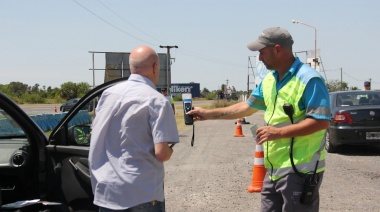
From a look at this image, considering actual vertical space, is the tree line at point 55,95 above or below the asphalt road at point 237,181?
above

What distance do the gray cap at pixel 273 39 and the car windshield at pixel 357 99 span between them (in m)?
8.56

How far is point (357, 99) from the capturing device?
1147 centimetres

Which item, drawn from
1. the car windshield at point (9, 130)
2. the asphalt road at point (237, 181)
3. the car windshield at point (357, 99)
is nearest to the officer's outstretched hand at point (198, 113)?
the car windshield at point (9, 130)

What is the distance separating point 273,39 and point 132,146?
48.5 inches

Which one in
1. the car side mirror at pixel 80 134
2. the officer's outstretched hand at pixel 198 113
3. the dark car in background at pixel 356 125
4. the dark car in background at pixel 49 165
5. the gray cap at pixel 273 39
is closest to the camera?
the gray cap at pixel 273 39

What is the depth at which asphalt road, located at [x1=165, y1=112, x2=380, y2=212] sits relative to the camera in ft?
21.3

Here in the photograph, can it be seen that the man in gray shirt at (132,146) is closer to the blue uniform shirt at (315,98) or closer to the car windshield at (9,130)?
the blue uniform shirt at (315,98)

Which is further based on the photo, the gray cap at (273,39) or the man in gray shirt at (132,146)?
the gray cap at (273,39)

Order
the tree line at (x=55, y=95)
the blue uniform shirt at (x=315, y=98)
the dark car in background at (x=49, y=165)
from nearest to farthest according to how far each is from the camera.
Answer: the blue uniform shirt at (x=315, y=98) → the dark car in background at (x=49, y=165) → the tree line at (x=55, y=95)

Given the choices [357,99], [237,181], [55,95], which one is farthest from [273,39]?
[55,95]

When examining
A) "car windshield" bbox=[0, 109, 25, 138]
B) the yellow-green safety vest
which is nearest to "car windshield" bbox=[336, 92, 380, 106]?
"car windshield" bbox=[0, 109, 25, 138]

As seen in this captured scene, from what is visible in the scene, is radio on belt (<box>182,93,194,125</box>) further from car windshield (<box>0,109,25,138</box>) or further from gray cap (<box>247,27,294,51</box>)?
car windshield (<box>0,109,25,138</box>)

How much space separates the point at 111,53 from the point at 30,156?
22.7 m

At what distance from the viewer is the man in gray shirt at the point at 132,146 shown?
2840mm
